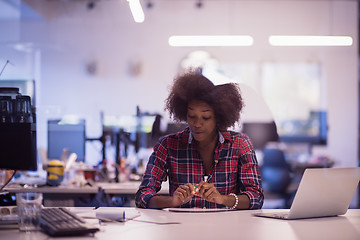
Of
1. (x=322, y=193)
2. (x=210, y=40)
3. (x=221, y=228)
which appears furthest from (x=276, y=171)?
(x=221, y=228)

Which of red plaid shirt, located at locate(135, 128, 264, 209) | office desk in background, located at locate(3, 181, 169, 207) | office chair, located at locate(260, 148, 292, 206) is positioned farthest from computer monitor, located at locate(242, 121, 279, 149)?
red plaid shirt, located at locate(135, 128, 264, 209)

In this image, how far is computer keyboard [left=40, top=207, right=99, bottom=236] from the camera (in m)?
1.47

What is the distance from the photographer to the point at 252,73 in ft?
24.0

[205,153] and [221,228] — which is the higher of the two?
[205,153]

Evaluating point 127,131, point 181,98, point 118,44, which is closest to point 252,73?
point 118,44

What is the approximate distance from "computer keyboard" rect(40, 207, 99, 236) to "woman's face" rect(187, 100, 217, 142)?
35.8 inches

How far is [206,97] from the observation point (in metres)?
2.48

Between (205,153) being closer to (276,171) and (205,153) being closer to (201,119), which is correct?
(201,119)

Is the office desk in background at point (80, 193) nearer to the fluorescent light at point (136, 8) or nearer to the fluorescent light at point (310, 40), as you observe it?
the fluorescent light at point (136, 8)

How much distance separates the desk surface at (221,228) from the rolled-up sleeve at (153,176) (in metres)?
0.32

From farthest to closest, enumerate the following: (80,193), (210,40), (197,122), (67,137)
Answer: (210,40), (67,137), (80,193), (197,122)

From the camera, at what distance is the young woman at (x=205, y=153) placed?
240 centimetres

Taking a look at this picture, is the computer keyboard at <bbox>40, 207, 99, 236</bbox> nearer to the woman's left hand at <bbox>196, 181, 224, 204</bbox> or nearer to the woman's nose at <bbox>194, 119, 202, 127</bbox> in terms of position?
the woman's left hand at <bbox>196, 181, 224, 204</bbox>

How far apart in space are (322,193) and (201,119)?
0.78 metres
